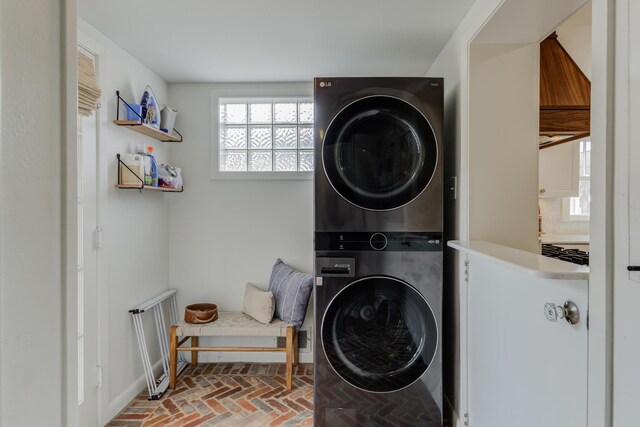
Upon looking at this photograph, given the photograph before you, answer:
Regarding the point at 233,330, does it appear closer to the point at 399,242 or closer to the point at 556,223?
the point at 399,242

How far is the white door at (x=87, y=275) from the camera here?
75.2 inches

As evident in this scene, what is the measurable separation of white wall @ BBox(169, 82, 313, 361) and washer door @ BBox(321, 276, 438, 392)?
39.7 inches

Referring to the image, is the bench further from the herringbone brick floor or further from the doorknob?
the doorknob

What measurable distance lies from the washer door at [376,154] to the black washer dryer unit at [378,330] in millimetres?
242

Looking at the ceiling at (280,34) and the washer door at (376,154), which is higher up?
the ceiling at (280,34)

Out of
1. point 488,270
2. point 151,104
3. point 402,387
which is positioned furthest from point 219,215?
point 488,270

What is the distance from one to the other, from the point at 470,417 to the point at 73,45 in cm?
215

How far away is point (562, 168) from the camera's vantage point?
332cm

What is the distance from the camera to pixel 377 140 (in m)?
1.92

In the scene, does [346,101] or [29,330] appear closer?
[29,330]

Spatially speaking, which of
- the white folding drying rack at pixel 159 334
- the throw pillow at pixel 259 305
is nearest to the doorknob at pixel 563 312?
the throw pillow at pixel 259 305

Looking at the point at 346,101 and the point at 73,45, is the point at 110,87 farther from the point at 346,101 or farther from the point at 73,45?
the point at 73,45

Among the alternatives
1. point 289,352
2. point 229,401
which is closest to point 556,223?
point 289,352

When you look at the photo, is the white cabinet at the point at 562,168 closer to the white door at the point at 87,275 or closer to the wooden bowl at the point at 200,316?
the wooden bowl at the point at 200,316
